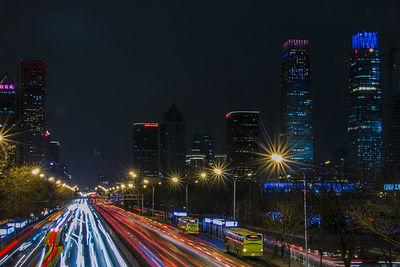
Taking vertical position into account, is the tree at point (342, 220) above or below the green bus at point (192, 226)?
above

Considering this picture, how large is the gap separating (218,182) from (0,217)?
67587 millimetres

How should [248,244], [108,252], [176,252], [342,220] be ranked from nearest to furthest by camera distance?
[342,220]
[248,244]
[108,252]
[176,252]

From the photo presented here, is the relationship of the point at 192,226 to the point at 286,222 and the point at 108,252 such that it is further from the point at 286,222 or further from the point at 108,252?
the point at 286,222

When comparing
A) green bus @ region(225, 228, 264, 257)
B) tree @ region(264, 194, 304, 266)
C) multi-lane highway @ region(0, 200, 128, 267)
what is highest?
tree @ region(264, 194, 304, 266)

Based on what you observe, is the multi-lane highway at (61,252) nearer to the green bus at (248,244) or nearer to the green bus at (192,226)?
the green bus at (248,244)

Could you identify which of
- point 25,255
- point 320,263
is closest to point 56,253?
point 25,255

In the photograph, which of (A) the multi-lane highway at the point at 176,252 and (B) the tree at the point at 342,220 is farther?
(A) the multi-lane highway at the point at 176,252

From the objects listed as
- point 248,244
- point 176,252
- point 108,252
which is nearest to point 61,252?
point 108,252

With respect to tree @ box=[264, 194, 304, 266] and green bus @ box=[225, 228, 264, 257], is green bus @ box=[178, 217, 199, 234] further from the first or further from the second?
green bus @ box=[225, 228, 264, 257]

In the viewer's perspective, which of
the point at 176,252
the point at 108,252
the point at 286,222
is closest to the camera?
the point at 108,252

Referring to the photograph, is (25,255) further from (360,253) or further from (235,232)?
(360,253)

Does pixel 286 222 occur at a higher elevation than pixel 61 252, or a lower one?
higher

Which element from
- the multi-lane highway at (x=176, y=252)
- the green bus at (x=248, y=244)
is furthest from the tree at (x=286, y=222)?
the multi-lane highway at (x=176, y=252)

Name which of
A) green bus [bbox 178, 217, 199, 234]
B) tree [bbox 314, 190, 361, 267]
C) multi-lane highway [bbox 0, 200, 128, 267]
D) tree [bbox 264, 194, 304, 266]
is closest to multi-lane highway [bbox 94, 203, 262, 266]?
multi-lane highway [bbox 0, 200, 128, 267]
